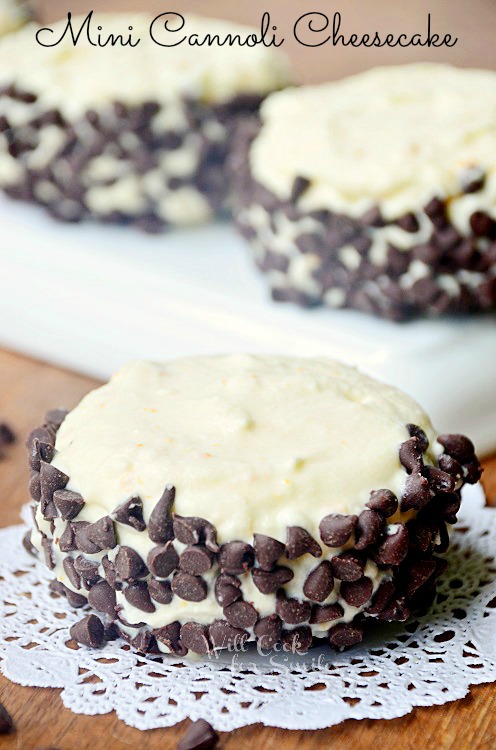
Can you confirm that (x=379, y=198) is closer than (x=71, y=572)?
No

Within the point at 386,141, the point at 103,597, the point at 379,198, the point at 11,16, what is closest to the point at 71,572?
the point at 103,597

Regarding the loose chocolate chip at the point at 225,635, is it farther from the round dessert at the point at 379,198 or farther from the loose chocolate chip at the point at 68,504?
the round dessert at the point at 379,198

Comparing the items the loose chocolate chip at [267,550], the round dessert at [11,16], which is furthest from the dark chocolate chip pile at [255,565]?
the round dessert at [11,16]

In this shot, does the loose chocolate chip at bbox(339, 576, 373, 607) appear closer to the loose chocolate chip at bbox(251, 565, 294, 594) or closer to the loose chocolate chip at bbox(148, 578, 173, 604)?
the loose chocolate chip at bbox(251, 565, 294, 594)

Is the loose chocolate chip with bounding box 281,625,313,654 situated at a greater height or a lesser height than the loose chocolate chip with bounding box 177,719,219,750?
greater

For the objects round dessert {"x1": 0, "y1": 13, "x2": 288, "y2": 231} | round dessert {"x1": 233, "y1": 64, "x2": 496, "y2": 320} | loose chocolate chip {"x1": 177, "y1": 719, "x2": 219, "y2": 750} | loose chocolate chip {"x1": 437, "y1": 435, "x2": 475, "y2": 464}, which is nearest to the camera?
loose chocolate chip {"x1": 177, "y1": 719, "x2": 219, "y2": 750}

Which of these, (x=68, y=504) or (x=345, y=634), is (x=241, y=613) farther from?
(x=68, y=504)

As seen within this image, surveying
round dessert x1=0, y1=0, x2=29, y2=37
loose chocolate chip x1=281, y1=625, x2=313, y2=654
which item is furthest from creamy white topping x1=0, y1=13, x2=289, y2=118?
loose chocolate chip x1=281, y1=625, x2=313, y2=654
